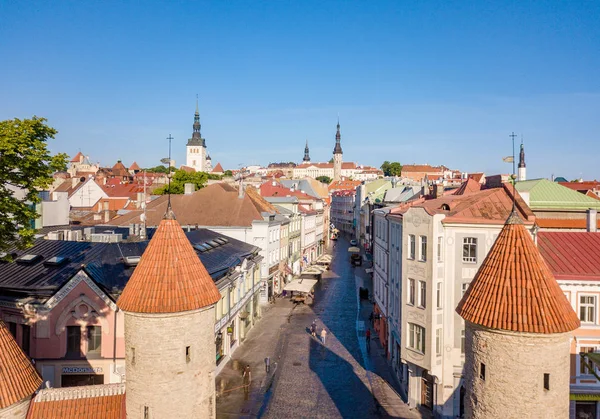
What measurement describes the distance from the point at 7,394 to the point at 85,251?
14.3 meters

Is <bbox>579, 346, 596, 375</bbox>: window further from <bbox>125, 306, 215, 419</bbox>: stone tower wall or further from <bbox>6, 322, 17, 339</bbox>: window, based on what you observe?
<bbox>6, 322, 17, 339</bbox>: window

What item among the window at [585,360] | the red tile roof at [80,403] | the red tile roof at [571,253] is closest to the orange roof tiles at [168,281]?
the red tile roof at [80,403]

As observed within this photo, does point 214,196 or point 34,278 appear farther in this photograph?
point 214,196

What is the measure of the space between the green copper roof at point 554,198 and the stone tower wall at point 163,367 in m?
29.1

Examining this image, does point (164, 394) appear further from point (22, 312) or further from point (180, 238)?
point (22, 312)

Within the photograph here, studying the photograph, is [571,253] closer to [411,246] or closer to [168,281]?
[411,246]

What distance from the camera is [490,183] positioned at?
3319 centimetres

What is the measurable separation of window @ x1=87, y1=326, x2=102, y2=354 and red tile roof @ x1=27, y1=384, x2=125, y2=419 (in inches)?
305

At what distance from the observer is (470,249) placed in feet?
78.8

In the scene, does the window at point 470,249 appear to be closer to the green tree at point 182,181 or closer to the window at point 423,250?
the window at point 423,250

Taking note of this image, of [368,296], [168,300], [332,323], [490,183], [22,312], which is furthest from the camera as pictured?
[368,296]

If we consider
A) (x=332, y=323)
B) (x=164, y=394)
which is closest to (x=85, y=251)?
(x=164, y=394)

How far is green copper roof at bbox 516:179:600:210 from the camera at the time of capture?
34188 millimetres

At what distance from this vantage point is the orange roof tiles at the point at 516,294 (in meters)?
12.0
